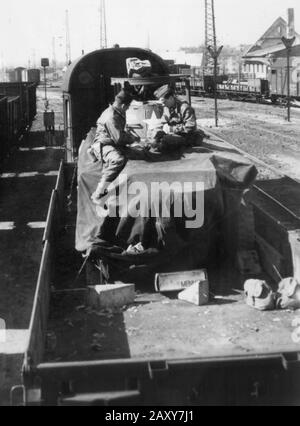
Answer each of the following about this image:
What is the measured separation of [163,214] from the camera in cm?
776

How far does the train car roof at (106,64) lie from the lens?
14.1 metres

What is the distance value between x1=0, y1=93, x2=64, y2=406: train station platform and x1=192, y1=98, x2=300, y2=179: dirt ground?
7.12 m

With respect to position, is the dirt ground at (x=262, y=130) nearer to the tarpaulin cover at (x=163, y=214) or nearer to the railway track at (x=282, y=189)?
the railway track at (x=282, y=189)

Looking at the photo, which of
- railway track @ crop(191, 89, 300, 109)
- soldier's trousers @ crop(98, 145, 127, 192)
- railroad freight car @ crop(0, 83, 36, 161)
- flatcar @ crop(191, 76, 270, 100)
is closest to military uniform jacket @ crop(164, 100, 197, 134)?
soldier's trousers @ crop(98, 145, 127, 192)

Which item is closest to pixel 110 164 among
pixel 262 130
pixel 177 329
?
pixel 177 329

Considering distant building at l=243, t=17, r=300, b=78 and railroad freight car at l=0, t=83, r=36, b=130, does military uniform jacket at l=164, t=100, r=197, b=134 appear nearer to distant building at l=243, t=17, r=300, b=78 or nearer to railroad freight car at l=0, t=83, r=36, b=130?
railroad freight car at l=0, t=83, r=36, b=130

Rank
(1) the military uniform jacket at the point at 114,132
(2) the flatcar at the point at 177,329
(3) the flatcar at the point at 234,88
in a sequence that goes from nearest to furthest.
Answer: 1. (2) the flatcar at the point at 177,329
2. (1) the military uniform jacket at the point at 114,132
3. (3) the flatcar at the point at 234,88

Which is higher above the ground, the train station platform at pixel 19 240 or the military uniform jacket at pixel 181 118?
the military uniform jacket at pixel 181 118

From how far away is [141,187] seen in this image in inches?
315

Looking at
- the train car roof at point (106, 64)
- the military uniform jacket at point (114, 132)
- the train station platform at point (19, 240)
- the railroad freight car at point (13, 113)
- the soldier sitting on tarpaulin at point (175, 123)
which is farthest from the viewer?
the railroad freight car at point (13, 113)

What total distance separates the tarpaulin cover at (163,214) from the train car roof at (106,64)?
6058mm

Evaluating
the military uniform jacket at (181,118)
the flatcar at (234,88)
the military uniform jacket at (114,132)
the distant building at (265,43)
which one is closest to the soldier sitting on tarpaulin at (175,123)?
the military uniform jacket at (181,118)

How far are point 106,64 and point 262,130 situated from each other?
45.4 ft

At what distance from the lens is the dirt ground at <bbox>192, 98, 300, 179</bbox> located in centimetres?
1950
